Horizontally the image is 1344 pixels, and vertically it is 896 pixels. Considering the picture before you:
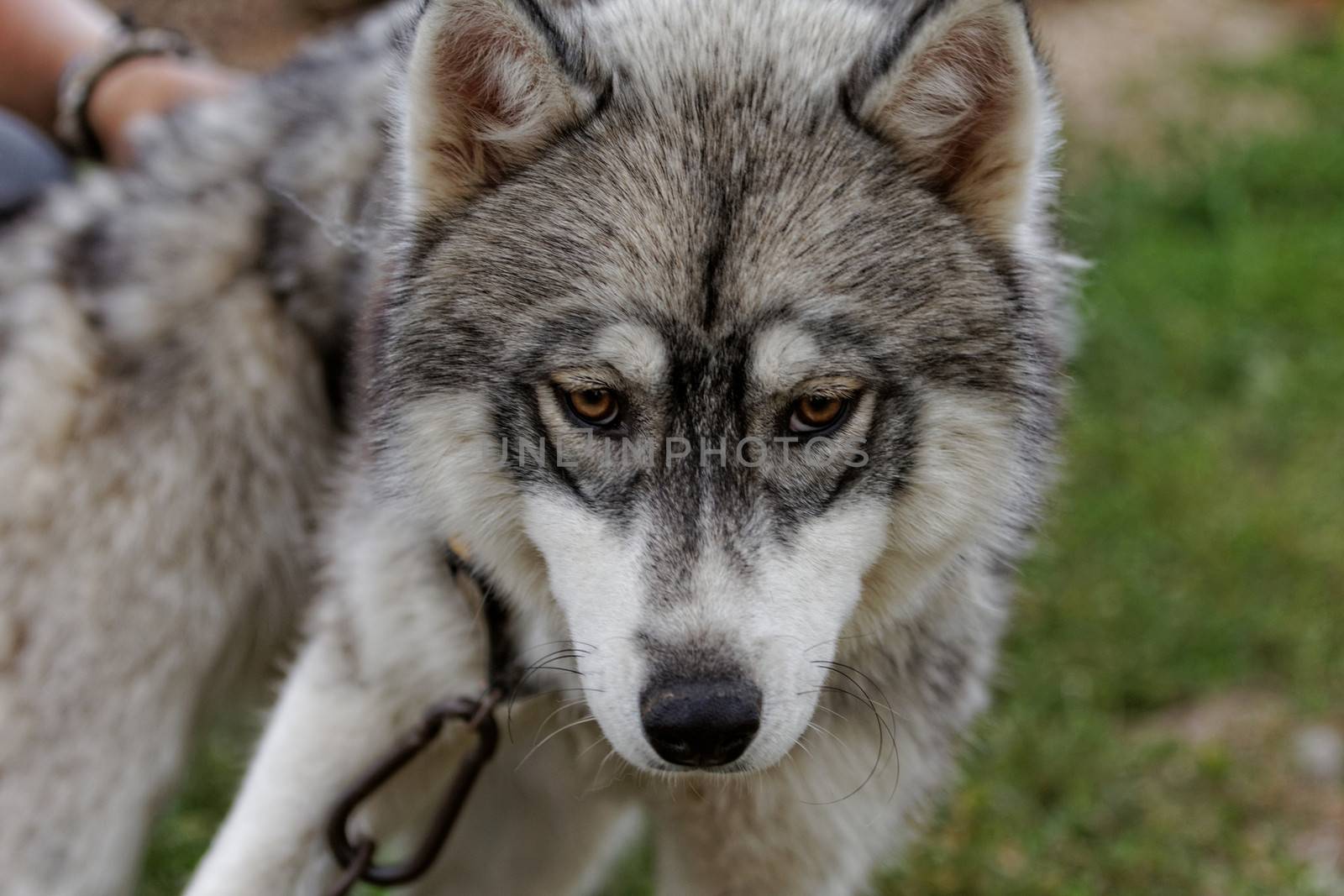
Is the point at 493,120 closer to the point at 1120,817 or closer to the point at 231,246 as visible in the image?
the point at 231,246

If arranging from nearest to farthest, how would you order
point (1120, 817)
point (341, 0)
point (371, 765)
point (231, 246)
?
point (371, 765), point (231, 246), point (1120, 817), point (341, 0)

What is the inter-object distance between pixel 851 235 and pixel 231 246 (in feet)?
6.06

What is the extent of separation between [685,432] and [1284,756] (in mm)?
2851

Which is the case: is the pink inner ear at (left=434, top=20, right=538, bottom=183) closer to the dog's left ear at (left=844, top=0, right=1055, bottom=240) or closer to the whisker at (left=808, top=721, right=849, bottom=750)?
the dog's left ear at (left=844, top=0, right=1055, bottom=240)

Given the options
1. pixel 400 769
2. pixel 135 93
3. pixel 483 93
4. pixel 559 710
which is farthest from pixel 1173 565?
pixel 135 93

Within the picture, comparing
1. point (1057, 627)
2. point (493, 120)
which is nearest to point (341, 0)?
point (1057, 627)

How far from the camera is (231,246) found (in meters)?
3.39

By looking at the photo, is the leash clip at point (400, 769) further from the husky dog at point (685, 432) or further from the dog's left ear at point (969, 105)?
the dog's left ear at point (969, 105)

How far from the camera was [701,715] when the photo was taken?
1990 millimetres

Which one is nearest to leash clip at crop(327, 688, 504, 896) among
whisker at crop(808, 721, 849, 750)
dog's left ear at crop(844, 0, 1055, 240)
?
whisker at crop(808, 721, 849, 750)

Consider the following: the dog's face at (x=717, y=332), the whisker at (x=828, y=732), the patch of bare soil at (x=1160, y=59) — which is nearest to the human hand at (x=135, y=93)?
the dog's face at (x=717, y=332)

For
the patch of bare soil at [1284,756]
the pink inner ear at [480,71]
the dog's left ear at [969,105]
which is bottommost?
the patch of bare soil at [1284,756]

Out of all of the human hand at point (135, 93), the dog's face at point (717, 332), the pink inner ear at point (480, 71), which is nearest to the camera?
the dog's face at point (717, 332)

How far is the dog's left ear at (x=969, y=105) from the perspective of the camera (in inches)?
85.0
